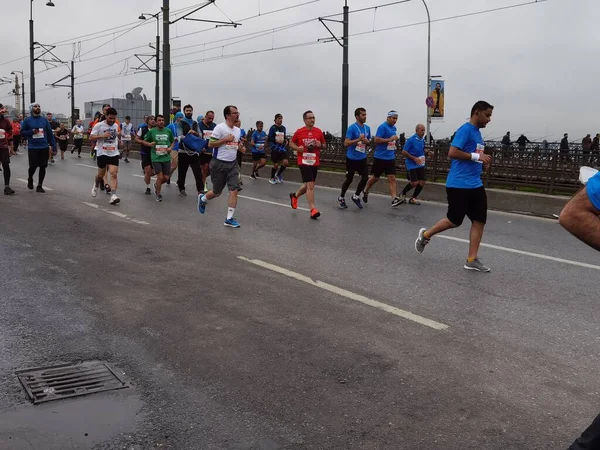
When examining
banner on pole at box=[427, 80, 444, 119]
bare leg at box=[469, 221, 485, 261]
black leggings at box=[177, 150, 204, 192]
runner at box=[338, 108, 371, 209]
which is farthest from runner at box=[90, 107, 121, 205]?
banner on pole at box=[427, 80, 444, 119]

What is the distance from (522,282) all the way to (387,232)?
3370 mm

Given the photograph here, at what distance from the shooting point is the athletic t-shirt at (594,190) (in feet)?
8.14

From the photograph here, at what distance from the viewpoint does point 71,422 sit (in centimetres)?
362

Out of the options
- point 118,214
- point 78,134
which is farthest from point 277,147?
point 78,134

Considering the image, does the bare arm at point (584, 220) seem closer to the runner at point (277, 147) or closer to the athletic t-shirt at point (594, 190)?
the athletic t-shirt at point (594, 190)

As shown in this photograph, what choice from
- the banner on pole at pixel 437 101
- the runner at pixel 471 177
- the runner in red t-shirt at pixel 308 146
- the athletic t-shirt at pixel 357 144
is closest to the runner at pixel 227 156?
the runner in red t-shirt at pixel 308 146

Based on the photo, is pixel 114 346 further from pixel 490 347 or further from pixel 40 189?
pixel 40 189

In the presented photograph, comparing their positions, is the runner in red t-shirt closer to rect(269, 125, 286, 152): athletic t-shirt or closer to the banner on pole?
rect(269, 125, 286, 152): athletic t-shirt

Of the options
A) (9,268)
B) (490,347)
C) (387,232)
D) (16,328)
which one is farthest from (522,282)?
(9,268)

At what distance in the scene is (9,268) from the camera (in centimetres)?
705

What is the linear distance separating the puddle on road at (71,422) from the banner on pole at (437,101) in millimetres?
30074

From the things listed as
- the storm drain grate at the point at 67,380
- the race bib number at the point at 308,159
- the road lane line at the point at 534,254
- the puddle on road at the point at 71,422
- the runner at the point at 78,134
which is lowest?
the puddle on road at the point at 71,422

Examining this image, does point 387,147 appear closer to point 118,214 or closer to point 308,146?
point 308,146

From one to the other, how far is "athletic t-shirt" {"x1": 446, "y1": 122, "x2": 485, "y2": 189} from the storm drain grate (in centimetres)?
462
